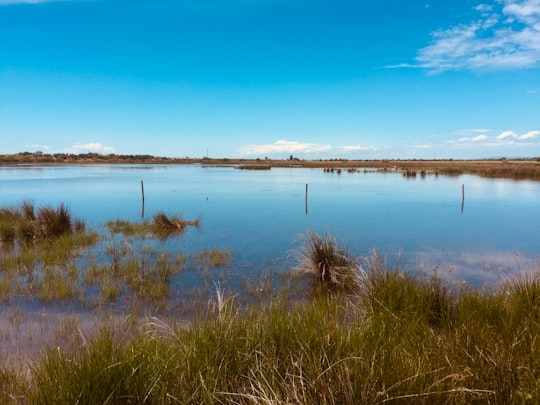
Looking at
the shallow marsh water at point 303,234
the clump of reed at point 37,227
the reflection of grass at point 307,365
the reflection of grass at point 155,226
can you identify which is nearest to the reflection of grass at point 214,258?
the shallow marsh water at point 303,234

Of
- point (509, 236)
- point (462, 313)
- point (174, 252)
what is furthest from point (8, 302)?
point (509, 236)

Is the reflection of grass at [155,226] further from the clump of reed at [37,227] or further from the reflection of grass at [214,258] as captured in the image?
the reflection of grass at [214,258]

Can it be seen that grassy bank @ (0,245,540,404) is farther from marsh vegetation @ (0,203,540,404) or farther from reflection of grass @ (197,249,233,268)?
reflection of grass @ (197,249,233,268)

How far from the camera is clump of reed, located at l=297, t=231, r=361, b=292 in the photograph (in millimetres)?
9605

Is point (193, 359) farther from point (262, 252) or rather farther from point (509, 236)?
point (509, 236)

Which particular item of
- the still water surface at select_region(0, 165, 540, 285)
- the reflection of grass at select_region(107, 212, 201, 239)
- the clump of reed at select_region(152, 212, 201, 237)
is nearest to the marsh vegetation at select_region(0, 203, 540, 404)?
the still water surface at select_region(0, 165, 540, 285)

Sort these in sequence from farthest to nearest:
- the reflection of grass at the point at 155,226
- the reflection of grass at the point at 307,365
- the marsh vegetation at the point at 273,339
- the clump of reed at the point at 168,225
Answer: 1. the clump of reed at the point at 168,225
2. the reflection of grass at the point at 155,226
3. the marsh vegetation at the point at 273,339
4. the reflection of grass at the point at 307,365

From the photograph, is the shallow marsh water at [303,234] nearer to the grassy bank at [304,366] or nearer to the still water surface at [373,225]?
the still water surface at [373,225]

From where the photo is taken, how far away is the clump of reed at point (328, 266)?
960cm

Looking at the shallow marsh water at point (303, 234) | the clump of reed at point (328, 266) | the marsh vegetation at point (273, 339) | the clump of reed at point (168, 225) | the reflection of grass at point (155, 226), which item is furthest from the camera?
the clump of reed at point (168, 225)

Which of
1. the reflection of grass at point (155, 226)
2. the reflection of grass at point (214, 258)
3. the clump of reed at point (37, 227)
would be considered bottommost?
the reflection of grass at point (214, 258)

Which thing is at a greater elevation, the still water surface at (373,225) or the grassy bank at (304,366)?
the grassy bank at (304,366)

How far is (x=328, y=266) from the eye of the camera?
394 inches

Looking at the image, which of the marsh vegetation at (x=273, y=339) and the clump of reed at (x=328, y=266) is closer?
the marsh vegetation at (x=273, y=339)
